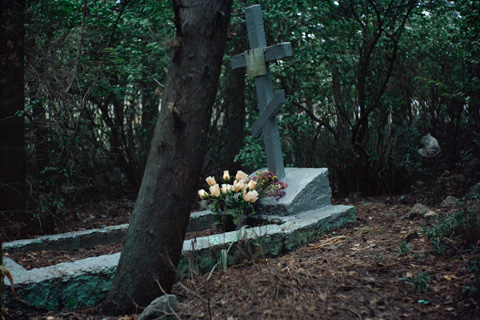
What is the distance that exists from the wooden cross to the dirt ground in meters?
1.77

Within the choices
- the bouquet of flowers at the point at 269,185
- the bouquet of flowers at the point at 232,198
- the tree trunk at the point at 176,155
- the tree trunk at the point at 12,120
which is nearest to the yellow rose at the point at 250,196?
the bouquet of flowers at the point at 232,198

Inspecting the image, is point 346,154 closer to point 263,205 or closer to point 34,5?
point 263,205

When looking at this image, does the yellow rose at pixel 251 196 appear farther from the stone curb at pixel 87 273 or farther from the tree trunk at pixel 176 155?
the tree trunk at pixel 176 155

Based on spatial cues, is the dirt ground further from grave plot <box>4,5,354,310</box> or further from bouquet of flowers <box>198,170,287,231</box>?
bouquet of flowers <box>198,170,287,231</box>

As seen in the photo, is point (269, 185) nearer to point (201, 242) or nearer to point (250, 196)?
point (250, 196)

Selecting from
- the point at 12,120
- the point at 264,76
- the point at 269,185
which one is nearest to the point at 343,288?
the point at 269,185

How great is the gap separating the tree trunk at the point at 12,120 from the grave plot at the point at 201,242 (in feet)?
1.63

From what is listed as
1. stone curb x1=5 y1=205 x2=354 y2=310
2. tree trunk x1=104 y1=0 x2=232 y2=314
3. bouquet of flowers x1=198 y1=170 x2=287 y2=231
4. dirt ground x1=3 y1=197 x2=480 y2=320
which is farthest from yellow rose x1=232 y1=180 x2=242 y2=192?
tree trunk x1=104 y1=0 x2=232 y2=314

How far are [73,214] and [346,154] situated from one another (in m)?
4.78

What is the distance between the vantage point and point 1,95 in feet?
16.0

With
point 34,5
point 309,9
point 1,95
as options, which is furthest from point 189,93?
point 309,9

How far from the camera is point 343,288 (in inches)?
115

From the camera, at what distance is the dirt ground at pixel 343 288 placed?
8.48ft

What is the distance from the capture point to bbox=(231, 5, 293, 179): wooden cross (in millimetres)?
5363
